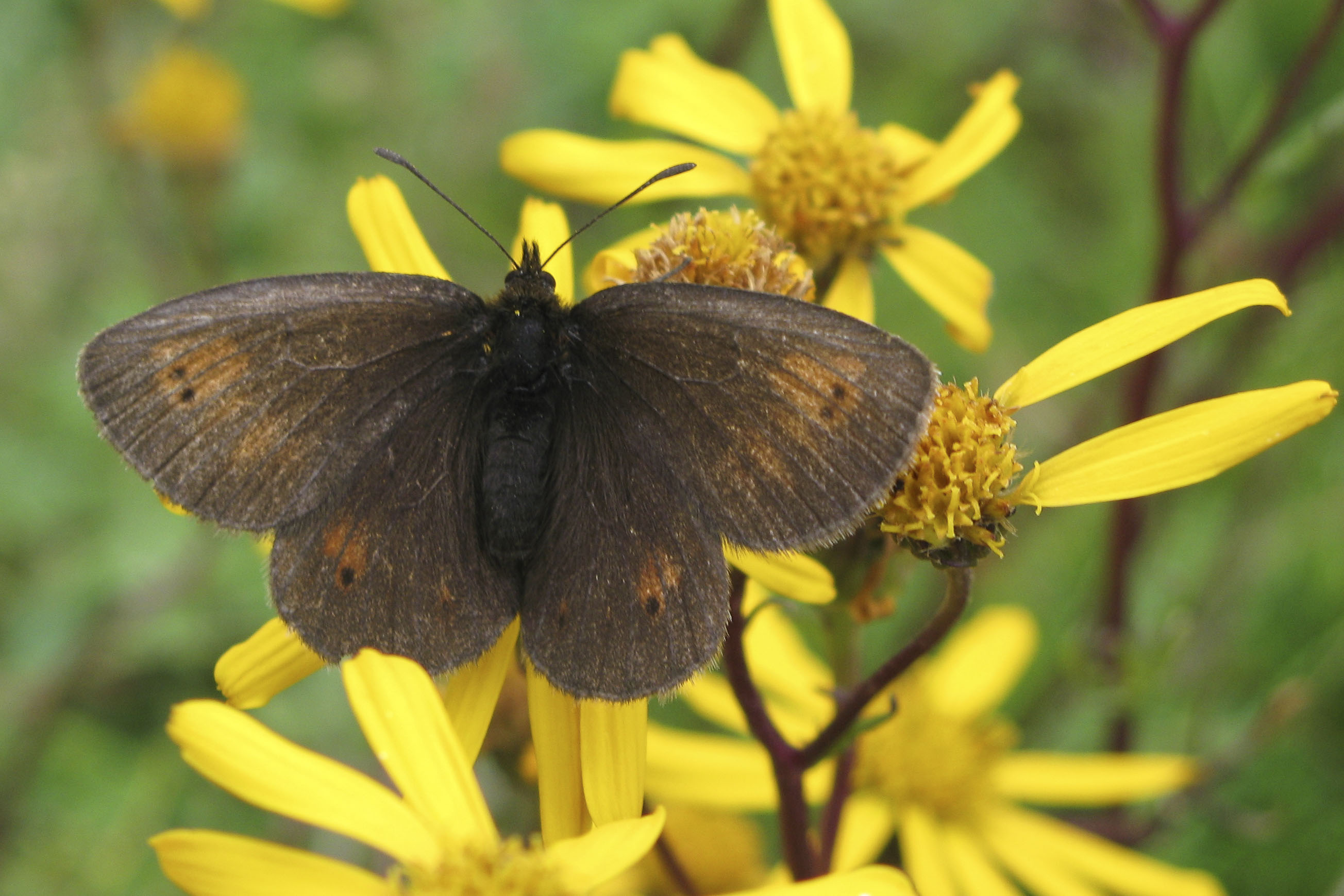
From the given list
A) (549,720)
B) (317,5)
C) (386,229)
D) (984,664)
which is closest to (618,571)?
(549,720)

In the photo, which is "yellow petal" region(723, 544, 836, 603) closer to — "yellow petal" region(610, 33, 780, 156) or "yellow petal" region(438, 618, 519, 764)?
"yellow petal" region(438, 618, 519, 764)

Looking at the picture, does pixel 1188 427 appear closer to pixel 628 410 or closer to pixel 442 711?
pixel 628 410

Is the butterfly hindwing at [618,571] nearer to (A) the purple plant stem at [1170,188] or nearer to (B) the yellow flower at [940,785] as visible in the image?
(B) the yellow flower at [940,785]

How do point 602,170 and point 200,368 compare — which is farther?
point 602,170

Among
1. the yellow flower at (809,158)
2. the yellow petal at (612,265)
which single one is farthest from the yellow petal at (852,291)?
the yellow petal at (612,265)

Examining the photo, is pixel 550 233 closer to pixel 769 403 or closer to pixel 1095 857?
pixel 769 403

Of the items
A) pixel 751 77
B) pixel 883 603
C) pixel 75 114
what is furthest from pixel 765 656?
pixel 75 114
